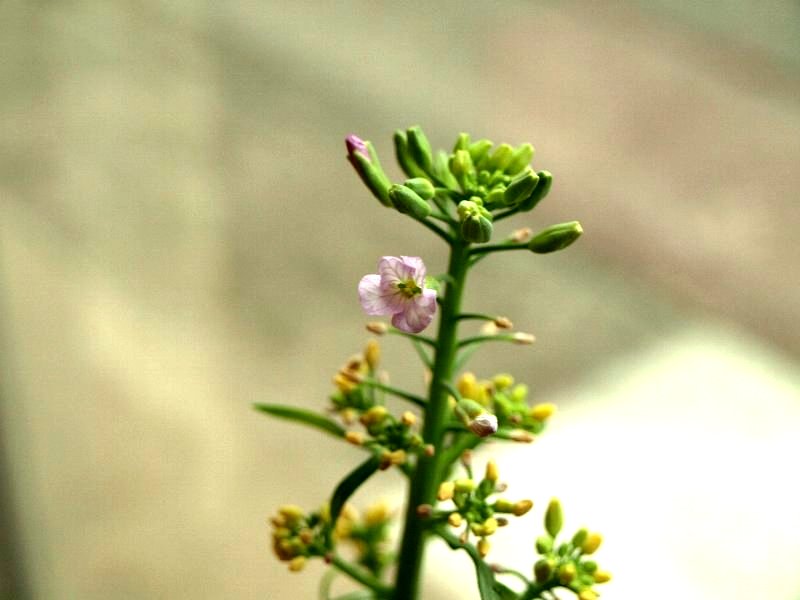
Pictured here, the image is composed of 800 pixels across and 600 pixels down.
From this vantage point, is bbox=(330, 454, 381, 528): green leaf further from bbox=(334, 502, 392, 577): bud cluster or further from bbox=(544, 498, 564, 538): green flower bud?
bbox=(334, 502, 392, 577): bud cluster

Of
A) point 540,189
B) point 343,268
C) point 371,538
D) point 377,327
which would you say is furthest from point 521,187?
point 343,268

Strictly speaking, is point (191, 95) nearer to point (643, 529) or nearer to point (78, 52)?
point (78, 52)

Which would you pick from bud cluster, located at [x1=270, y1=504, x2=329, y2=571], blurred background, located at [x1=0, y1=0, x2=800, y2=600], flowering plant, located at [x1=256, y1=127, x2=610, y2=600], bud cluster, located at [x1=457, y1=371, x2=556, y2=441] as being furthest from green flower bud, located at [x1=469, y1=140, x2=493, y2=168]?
blurred background, located at [x1=0, y1=0, x2=800, y2=600]

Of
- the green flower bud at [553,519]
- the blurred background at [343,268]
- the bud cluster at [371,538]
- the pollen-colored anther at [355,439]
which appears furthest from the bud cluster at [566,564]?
the blurred background at [343,268]

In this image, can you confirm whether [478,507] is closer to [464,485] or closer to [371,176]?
[464,485]

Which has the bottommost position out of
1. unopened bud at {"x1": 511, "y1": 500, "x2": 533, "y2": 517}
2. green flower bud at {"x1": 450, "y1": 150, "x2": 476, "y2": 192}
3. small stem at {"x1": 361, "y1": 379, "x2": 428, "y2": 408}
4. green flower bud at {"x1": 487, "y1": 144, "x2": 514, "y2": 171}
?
unopened bud at {"x1": 511, "y1": 500, "x2": 533, "y2": 517}

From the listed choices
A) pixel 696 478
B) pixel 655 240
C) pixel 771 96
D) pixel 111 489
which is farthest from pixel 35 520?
pixel 771 96

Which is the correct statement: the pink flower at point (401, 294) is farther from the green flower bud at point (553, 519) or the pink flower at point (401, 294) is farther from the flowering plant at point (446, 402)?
the green flower bud at point (553, 519)
